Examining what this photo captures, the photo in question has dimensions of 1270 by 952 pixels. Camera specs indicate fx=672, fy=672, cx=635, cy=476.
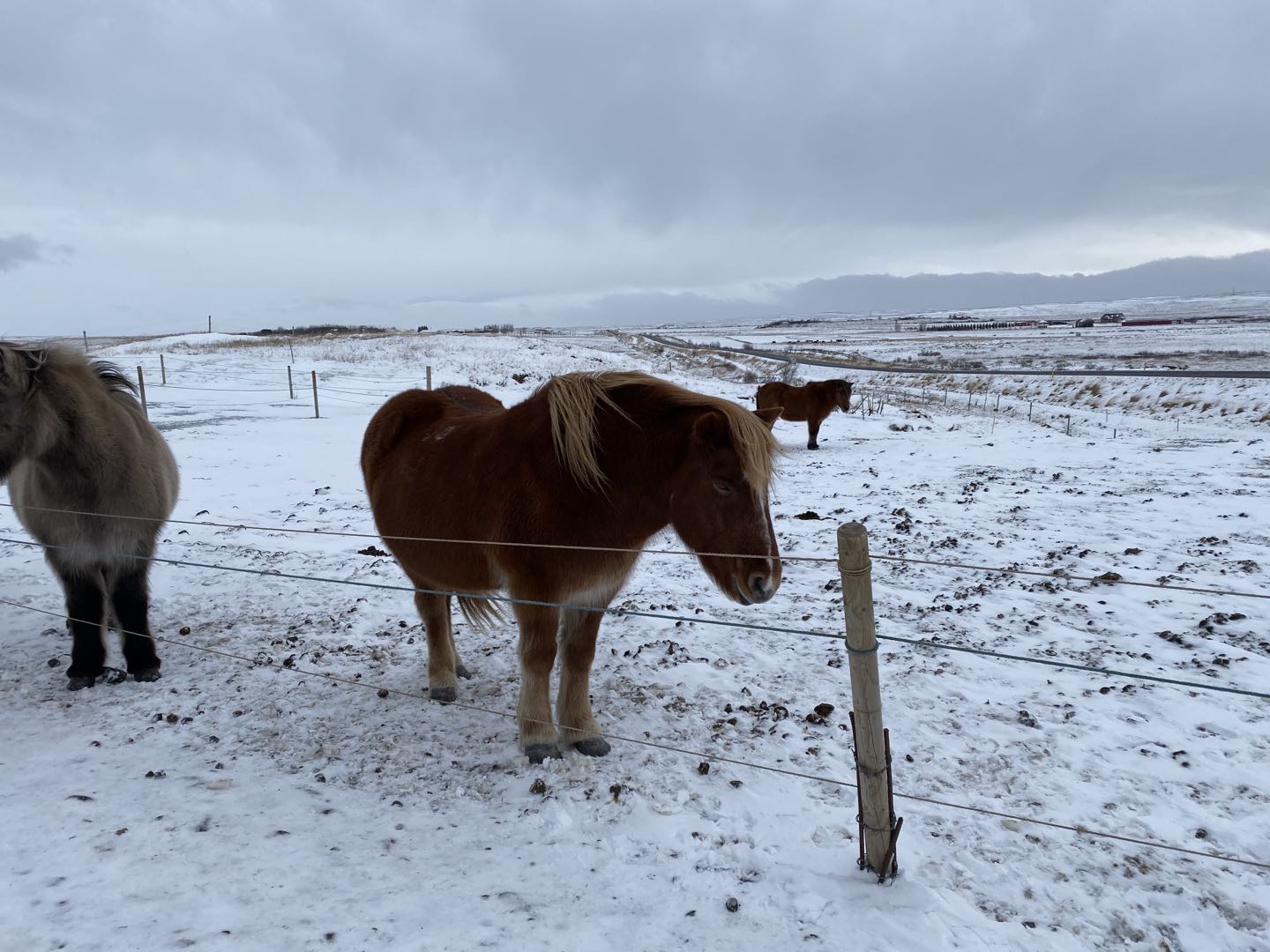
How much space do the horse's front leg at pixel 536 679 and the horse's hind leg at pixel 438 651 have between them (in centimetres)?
86

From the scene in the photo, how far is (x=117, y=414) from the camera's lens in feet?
15.1

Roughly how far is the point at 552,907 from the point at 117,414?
14.1 ft

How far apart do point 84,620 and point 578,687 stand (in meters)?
3.33

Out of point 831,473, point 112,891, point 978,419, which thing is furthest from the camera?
point 978,419

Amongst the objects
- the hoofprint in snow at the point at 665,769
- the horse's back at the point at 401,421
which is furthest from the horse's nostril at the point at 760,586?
the horse's back at the point at 401,421

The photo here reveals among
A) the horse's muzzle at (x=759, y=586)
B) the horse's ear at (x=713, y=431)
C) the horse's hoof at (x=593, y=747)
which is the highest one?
the horse's ear at (x=713, y=431)

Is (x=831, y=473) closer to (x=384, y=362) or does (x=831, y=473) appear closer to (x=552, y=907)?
(x=552, y=907)

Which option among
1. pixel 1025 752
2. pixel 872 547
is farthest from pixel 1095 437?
pixel 1025 752

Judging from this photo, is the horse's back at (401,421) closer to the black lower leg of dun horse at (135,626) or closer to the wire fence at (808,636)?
the wire fence at (808,636)

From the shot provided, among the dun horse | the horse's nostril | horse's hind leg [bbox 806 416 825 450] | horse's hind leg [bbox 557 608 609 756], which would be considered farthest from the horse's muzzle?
horse's hind leg [bbox 806 416 825 450]

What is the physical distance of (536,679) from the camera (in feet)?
11.8

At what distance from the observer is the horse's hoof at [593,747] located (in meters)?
3.70

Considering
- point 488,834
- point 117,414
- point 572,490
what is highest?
point 117,414

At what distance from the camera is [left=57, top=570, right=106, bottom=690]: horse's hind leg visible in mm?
4367
